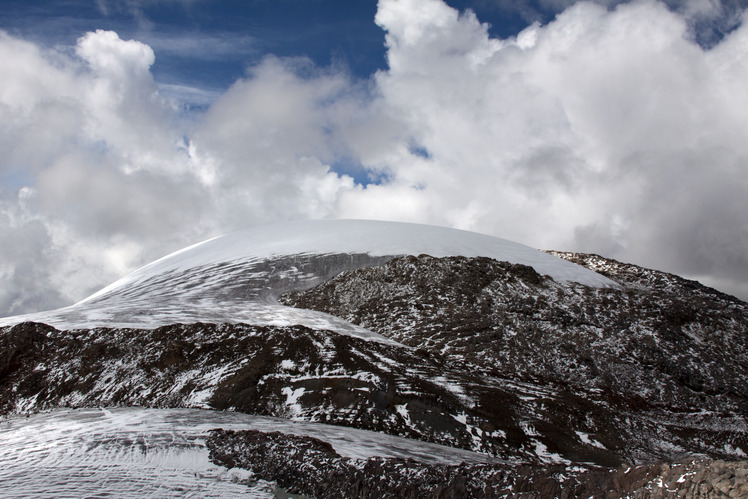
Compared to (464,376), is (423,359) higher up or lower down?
higher up

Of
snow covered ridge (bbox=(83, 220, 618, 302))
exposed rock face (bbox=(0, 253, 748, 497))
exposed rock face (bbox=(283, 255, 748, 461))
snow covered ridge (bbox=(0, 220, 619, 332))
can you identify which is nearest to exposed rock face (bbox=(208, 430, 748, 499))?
exposed rock face (bbox=(0, 253, 748, 497))

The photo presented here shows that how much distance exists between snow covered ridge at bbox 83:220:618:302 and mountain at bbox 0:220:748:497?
0.81 ft

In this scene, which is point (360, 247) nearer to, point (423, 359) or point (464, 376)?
point (423, 359)

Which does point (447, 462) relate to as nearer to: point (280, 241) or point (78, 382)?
point (78, 382)

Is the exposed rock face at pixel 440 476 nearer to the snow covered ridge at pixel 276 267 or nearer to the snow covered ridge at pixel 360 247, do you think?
the snow covered ridge at pixel 276 267

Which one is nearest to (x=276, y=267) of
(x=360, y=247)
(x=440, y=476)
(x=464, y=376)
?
(x=360, y=247)

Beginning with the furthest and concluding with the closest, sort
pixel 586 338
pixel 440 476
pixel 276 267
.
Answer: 1. pixel 276 267
2. pixel 586 338
3. pixel 440 476

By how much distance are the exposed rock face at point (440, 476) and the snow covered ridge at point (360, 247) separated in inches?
804

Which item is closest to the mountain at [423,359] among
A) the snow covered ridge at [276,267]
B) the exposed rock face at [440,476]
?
the exposed rock face at [440,476]

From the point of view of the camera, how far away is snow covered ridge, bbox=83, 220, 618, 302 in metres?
28.5

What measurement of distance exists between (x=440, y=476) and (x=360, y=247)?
2249 centimetres

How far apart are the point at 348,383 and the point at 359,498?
19.9 ft

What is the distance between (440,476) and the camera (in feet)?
23.3

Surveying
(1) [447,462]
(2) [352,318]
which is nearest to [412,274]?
(2) [352,318]
